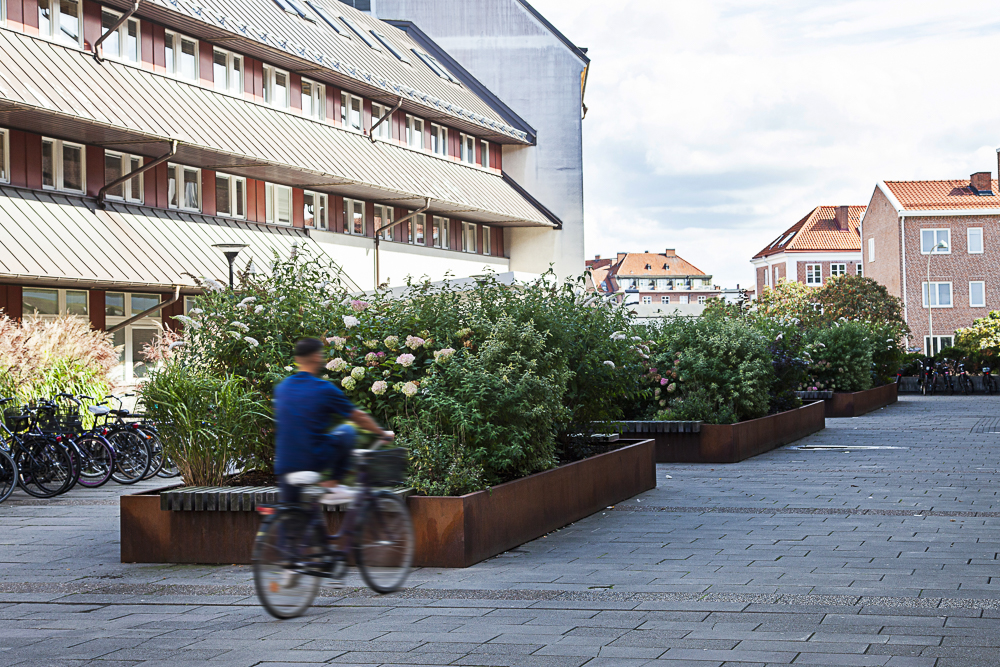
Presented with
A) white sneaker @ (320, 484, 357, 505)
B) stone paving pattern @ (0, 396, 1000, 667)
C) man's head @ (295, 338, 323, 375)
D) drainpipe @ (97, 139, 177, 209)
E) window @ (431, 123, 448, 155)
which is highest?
window @ (431, 123, 448, 155)

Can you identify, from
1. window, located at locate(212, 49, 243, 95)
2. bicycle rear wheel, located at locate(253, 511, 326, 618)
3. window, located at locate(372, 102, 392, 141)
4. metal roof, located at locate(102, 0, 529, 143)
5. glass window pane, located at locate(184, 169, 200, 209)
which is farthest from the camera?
window, located at locate(372, 102, 392, 141)

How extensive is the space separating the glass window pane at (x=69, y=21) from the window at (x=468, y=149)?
Result: 2061 centimetres

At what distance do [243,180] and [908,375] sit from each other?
28103 mm

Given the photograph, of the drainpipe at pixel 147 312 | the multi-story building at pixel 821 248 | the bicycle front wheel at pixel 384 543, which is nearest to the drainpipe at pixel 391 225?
the drainpipe at pixel 147 312

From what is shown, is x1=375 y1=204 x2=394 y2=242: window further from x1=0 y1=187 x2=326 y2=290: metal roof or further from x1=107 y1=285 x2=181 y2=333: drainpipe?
x1=107 y1=285 x2=181 y2=333: drainpipe

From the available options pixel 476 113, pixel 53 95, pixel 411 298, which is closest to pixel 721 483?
pixel 411 298

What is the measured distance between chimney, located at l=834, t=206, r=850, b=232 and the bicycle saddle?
10038 cm

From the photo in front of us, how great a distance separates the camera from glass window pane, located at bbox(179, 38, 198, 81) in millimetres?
30547

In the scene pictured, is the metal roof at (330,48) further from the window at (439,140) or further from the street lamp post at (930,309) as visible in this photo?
the street lamp post at (930,309)

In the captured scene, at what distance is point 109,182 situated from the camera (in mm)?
27422

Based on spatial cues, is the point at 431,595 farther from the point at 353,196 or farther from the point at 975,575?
the point at 353,196

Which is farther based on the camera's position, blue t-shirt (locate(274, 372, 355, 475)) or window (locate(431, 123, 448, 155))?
window (locate(431, 123, 448, 155))

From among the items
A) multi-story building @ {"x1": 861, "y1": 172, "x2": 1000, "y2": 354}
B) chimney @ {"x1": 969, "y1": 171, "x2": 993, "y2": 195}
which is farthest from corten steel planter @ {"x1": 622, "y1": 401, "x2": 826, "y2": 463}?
chimney @ {"x1": 969, "y1": 171, "x2": 993, "y2": 195}

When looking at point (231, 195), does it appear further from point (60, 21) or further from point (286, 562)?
point (286, 562)
